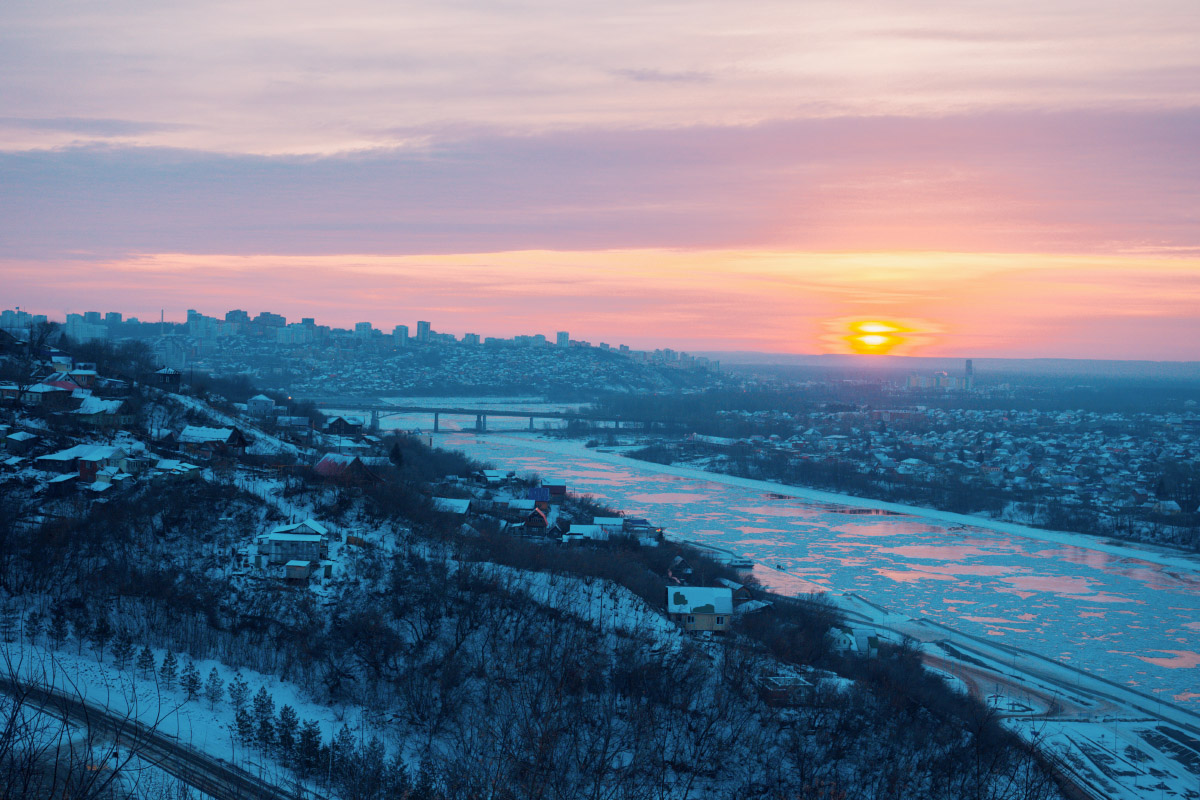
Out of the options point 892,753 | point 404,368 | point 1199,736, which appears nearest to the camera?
point 892,753

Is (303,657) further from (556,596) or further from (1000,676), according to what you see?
(1000,676)

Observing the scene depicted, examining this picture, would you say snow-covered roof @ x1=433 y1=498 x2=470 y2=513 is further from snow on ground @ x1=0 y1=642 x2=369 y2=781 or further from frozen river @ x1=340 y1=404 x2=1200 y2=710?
snow on ground @ x1=0 y1=642 x2=369 y2=781

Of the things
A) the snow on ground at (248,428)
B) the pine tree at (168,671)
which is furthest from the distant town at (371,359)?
the pine tree at (168,671)

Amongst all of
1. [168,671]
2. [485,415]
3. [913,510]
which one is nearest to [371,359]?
[485,415]

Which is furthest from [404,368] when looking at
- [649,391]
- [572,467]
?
[572,467]

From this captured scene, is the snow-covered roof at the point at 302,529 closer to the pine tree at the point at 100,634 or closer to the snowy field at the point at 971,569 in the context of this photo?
the pine tree at the point at 100,634

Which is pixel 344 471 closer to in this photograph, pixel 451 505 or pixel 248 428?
pixel 451 505
